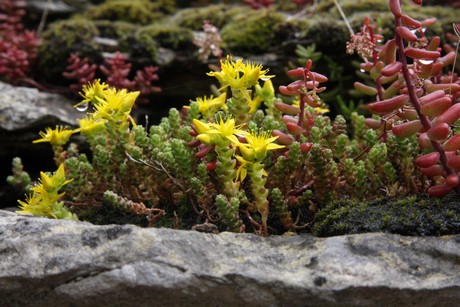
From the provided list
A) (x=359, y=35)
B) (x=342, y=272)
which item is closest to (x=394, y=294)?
(x=342, y=272)

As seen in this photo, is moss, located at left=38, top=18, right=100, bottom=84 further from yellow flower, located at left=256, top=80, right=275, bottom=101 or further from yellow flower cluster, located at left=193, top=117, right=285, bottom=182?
yellow flower cluster, located at left=193, top=117, right=285, bottom=182

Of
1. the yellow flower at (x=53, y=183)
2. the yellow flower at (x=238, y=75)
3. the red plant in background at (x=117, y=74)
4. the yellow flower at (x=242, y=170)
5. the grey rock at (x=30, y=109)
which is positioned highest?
the yellow flower at (x=238, y=75)

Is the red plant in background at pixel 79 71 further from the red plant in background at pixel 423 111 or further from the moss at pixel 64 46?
the red plant in background at pixel 423 111

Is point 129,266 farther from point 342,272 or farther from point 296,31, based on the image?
point 296,31

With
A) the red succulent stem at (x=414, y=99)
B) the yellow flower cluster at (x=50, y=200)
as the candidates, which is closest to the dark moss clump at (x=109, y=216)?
the yellow flower cluster at (x=50, y=200)

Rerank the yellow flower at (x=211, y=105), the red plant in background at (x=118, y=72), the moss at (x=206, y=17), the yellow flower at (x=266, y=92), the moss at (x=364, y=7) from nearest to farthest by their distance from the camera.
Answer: the yellow flower at (x=211, y=105), the yellow flower at (x=266, y=92), the red plant in background at (x=118, y=72), the moss at (x=364, y=7), the moss at (x=206, y=17)

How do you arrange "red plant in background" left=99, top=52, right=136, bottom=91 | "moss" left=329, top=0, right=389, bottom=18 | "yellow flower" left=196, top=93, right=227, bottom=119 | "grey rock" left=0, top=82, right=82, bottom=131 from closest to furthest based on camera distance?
"yellow flower" left=196, top=93, right=227, bottom=119 < "grey rock" left=0, top=82, right=82, bottom=131 < "red plant in background" left=99, top=52, right=136, bottom=91 < "moss" left=329, top=0, right=389, bottom=18

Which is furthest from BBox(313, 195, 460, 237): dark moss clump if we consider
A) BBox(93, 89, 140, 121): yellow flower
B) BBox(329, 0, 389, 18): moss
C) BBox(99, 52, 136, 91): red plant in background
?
BBox(329, 0, 389, 18): moss
